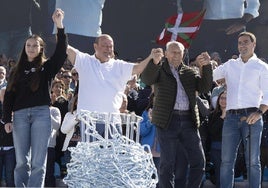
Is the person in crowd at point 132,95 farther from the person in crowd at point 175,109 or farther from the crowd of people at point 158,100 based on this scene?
the person in crowd at point 175,109

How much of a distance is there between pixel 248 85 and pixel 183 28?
2.77 metres

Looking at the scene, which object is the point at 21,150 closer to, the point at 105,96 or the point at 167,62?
the point at 105,96

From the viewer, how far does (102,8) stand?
38.2 ft

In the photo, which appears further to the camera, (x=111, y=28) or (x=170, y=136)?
(x=111, y=28)

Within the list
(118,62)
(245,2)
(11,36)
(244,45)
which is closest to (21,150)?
(118,62)

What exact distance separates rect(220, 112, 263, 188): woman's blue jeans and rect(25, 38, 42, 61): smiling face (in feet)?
6.73

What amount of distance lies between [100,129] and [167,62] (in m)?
1.16

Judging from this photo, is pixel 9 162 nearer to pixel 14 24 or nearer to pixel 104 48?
pixel 104 48

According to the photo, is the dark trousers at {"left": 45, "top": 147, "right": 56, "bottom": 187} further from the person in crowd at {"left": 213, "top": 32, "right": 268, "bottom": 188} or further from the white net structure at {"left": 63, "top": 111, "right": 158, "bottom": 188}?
the white net structure at {"left": 63, "top": 111, "right": 158, "bottom": 188}

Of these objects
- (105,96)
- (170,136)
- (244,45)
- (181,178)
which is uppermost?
(244,45)

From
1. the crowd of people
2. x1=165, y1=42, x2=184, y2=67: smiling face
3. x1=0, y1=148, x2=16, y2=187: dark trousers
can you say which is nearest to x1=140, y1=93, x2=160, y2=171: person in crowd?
the crowd of people

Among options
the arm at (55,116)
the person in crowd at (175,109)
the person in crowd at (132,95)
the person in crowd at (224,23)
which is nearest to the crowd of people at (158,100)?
the person in crowd at (175,109)

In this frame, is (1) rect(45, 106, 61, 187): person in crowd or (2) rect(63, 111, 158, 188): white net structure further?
(1) rect(45, 106, 61, 187): person in crowd

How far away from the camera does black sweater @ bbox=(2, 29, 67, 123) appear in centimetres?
614
